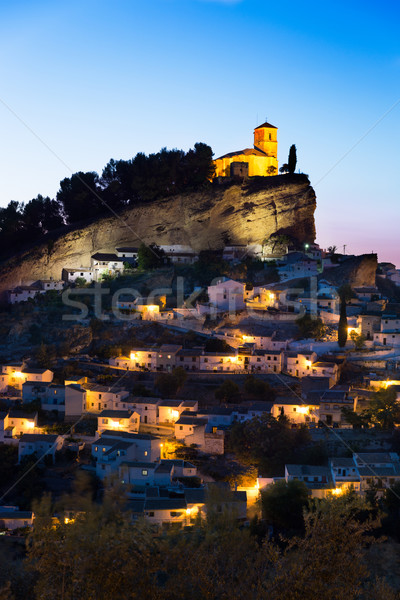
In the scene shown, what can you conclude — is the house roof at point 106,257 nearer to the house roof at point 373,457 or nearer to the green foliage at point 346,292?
the green foliage at point 346,292

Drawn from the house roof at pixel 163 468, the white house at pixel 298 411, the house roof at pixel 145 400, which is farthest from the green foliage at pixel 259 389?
the house roof at pixel 163 468

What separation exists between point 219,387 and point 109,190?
923 inches

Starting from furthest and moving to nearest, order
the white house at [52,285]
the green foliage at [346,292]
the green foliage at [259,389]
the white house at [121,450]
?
the white house at [52,285]
the green foliage at [346,292]
the green foliage at [259,389]
the white house at [121,450]

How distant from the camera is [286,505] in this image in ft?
50.5

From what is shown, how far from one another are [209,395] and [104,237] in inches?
803

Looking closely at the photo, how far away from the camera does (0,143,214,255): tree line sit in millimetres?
40406

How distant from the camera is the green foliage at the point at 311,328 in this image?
2603 cm

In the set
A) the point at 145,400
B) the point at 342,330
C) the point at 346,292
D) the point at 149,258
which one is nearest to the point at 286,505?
the point at 145,400

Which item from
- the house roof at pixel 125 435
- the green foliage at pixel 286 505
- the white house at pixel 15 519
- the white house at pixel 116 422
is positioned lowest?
the white house at pixel 15 519

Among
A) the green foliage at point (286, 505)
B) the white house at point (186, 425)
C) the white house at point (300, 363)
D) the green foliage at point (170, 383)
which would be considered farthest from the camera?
the white house at point (300, 363)

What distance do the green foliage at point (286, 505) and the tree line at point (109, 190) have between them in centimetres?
2777

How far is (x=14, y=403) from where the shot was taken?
73.0 feet

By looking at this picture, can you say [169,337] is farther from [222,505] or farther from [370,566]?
[370,566]

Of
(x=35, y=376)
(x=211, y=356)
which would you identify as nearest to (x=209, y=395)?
(x=211, y=356)
